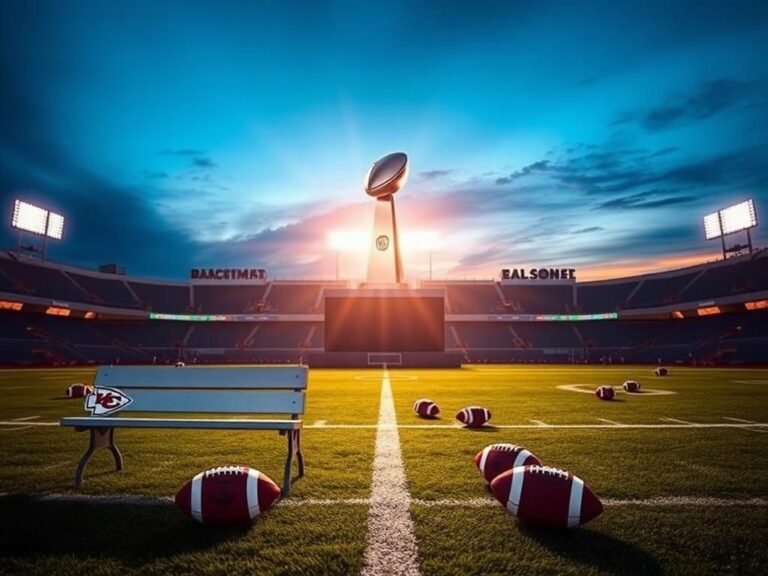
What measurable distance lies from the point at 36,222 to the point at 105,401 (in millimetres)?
47188

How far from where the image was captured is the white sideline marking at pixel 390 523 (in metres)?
2.56

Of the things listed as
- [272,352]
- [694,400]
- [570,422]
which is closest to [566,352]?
[272,352]

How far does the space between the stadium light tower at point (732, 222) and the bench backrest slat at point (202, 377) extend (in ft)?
163

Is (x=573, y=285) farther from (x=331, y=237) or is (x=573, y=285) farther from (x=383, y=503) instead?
(x=383, y=503)

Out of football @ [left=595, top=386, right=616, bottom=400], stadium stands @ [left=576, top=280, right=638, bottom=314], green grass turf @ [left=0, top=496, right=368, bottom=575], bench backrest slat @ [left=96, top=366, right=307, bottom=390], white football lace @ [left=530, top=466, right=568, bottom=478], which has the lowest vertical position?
green grass turf @ [left=0, top=496, right=368, bottom=575]

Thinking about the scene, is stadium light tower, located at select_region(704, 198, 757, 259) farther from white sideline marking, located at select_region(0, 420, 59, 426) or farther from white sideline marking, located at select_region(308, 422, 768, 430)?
white sideline marking, located at select_region(0, 420, 59, 426)

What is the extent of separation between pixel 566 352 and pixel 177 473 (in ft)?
159

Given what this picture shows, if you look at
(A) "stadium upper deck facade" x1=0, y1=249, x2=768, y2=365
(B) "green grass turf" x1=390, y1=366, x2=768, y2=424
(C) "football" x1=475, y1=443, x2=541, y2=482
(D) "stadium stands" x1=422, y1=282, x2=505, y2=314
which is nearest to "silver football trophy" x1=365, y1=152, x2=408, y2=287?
(A) "stadium upper deck facade" x1=0, y1=249, x2=768, y2=365

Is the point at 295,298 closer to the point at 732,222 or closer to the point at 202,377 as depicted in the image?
the point at 732,222

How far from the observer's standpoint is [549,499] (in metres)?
2.96

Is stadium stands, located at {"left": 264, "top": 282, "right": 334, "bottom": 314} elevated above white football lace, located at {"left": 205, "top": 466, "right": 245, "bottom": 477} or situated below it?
above

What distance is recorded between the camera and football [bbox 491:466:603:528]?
2900 mm

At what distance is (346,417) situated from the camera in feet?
26.6

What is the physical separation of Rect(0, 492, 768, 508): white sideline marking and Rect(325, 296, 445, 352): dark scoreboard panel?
2620 centimetres
